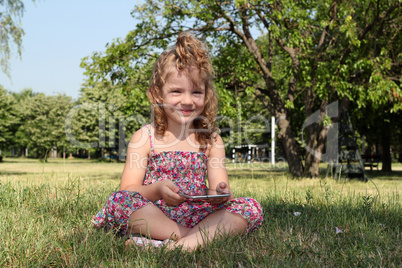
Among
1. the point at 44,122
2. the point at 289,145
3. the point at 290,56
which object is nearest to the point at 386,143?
the point at 289,145

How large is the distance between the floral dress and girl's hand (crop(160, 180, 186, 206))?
0.58 feet

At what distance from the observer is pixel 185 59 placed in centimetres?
323

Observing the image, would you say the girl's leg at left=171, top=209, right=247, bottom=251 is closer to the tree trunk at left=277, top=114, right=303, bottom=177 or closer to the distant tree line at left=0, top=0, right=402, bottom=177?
the distant tree line at left=0, top=0, right=402, bottom=177

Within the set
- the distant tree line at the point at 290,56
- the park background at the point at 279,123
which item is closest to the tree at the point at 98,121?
the park background at the point at 279,123

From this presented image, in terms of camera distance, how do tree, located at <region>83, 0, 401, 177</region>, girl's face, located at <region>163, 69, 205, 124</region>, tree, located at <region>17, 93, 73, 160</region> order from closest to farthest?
girl's face, located at <region>163, 69, 205, 124</region> < tree, located at <region>83, 0, 401, 177</region> < tree, located at <region>17, 93, 73, 160</region>

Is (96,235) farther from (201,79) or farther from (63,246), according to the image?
(201,79)

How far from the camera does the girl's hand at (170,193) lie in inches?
104

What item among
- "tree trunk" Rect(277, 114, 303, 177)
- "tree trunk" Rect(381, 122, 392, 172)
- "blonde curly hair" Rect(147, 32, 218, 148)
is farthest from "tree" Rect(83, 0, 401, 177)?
"tree trunk" Rect(381, 122, 392, 172)

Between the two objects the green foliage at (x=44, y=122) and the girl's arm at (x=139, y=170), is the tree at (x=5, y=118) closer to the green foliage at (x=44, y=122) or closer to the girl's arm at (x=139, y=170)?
the green foliage at (x=44, y=122)

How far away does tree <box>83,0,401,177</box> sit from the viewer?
35.5 feet

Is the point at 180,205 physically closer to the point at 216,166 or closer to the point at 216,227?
the point at 216,227

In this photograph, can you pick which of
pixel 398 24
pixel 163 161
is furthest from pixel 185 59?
pixel 398 24

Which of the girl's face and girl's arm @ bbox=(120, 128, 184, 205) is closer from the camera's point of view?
girl's arm @ bbox=(120, 128, 184, 205)

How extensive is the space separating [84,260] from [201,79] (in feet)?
5.43
